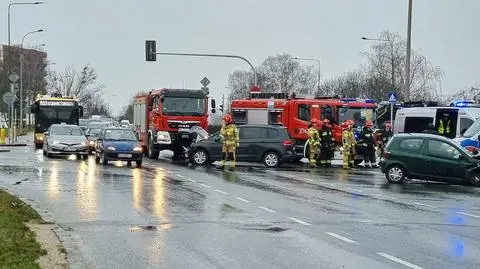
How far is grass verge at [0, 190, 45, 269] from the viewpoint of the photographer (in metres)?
7.87

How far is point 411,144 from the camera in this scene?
21516mm

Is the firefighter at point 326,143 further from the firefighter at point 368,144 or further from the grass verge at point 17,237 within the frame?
the grass verge at point 17,237

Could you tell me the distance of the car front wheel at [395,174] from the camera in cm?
2152

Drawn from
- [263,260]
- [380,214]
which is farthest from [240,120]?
[263,260]

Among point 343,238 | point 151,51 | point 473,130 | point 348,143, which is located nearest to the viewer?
point 343,238

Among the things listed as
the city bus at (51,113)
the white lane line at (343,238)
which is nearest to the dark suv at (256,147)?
the city bus at (51,113)

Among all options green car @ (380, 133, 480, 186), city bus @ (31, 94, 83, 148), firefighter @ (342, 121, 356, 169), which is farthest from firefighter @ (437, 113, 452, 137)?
city bus @ (31, 94, 83, 148)

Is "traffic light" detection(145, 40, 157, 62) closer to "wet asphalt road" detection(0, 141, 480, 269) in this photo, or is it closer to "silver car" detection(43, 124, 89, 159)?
"silver car" detection(43, 124, 89, 159)

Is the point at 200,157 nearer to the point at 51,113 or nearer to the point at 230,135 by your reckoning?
the point at 230,135

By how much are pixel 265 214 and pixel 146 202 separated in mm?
2819

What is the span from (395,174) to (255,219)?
33.5 ft

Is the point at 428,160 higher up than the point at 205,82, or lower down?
lower down

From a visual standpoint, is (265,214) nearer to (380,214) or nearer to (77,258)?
(380,214)

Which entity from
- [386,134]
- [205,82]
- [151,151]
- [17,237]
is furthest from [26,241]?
[205,82]
